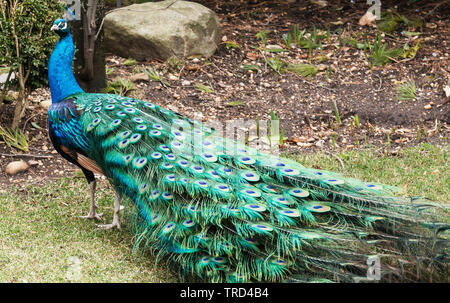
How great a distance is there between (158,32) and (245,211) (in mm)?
4401

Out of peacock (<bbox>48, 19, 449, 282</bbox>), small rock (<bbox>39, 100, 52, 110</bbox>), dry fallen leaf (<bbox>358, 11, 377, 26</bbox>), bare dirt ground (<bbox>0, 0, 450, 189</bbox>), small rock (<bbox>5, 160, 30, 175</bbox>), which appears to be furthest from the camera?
dry fallen leaf (<bbox>358, 11, 377, 26</bbox>)

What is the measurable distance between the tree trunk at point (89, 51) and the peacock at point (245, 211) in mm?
2122

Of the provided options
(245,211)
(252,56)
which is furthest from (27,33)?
(252,56)

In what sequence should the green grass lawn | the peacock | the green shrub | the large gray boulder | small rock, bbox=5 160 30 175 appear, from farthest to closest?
the large gray boulder
small rock, bbox=5 160 30 175
the green shrub
the green grass lawn
the peacock

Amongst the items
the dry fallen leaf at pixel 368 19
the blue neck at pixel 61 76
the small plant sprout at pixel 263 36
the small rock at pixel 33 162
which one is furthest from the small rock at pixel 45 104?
the dry fallen leaf at pixel 368 19

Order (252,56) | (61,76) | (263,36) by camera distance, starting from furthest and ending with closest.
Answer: (263,36), (252,56), (61,76)

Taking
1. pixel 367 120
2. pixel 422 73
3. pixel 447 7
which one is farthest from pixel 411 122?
pixel 447 7

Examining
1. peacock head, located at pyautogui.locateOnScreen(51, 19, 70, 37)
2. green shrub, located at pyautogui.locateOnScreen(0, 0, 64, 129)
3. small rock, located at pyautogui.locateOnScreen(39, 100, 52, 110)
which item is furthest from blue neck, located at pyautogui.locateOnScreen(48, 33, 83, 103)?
small rock, located at pyautogui.locateOnScreen(39, 100, 52, 110)

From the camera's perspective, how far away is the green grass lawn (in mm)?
4090

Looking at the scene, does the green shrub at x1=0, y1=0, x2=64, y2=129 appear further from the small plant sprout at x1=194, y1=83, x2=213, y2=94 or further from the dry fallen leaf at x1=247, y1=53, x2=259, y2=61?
the dry fallen leaf at x1=247, y1=53, x2=259, y2=61

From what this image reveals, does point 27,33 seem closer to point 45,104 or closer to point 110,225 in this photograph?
point 45,104

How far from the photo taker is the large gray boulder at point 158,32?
295 inches

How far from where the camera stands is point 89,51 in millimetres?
6355

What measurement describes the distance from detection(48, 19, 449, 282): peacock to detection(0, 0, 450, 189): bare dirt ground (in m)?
1.78
